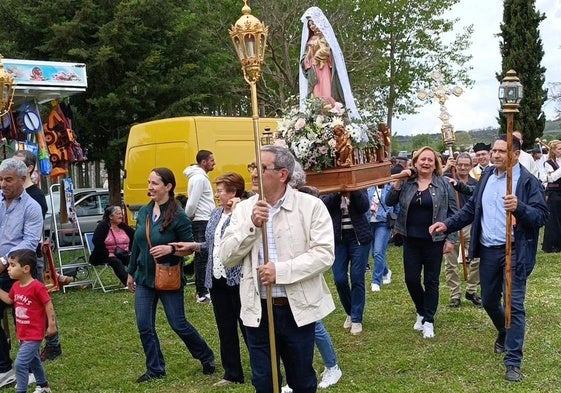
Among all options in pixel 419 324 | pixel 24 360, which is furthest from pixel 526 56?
pixel 24 360

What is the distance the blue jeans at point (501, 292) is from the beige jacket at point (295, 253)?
2.26 m

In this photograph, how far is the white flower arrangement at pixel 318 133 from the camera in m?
6.90

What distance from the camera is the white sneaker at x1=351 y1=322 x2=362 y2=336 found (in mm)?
7922

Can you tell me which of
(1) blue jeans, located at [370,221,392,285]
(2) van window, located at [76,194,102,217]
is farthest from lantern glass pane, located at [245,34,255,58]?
(2) van window, located at [76,194,102,217]

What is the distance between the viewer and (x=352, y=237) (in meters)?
7.66

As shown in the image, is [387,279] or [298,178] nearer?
[298,178]

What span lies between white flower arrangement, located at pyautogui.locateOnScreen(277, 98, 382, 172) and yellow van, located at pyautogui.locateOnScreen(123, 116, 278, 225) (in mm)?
5317

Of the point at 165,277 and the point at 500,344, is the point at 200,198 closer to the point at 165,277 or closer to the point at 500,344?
the point at 165,277

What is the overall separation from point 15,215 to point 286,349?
10.6 ft

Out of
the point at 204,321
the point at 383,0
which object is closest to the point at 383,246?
the point at 204,321

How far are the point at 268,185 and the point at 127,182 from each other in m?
10.2

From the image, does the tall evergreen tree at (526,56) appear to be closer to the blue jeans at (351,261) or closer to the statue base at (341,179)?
the blue jeans at (351,261)

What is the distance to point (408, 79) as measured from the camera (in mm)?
31844

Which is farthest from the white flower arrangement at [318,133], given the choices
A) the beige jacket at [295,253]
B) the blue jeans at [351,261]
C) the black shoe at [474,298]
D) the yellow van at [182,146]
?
the yellow van at [182,146]
